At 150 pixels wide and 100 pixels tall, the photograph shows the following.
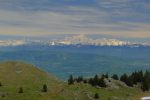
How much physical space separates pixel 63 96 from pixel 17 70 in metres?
52.6

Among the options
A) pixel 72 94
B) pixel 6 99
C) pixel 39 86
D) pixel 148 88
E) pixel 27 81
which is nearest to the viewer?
pixel 6 99

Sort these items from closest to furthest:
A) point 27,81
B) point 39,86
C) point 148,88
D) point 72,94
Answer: point 72,94 < point 39,86 < point 27,81 < point 148,88

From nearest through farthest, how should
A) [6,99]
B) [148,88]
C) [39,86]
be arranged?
[6,99]
[39,86]
[148,88]

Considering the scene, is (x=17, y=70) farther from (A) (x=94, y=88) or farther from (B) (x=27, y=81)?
(A) (x=94, y=88)

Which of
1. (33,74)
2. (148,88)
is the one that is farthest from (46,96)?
(148,88)

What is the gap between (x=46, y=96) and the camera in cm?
14700

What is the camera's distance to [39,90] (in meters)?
160

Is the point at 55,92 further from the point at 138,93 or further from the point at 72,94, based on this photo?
the point at 138,93

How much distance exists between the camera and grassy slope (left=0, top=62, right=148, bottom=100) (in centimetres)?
14890

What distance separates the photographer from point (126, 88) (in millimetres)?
191250

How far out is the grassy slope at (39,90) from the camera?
148900 millimetres

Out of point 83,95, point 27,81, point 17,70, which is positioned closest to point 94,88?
point 83,95

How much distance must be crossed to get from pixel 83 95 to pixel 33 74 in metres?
46.7

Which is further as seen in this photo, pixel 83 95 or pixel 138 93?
pixel 138 93
